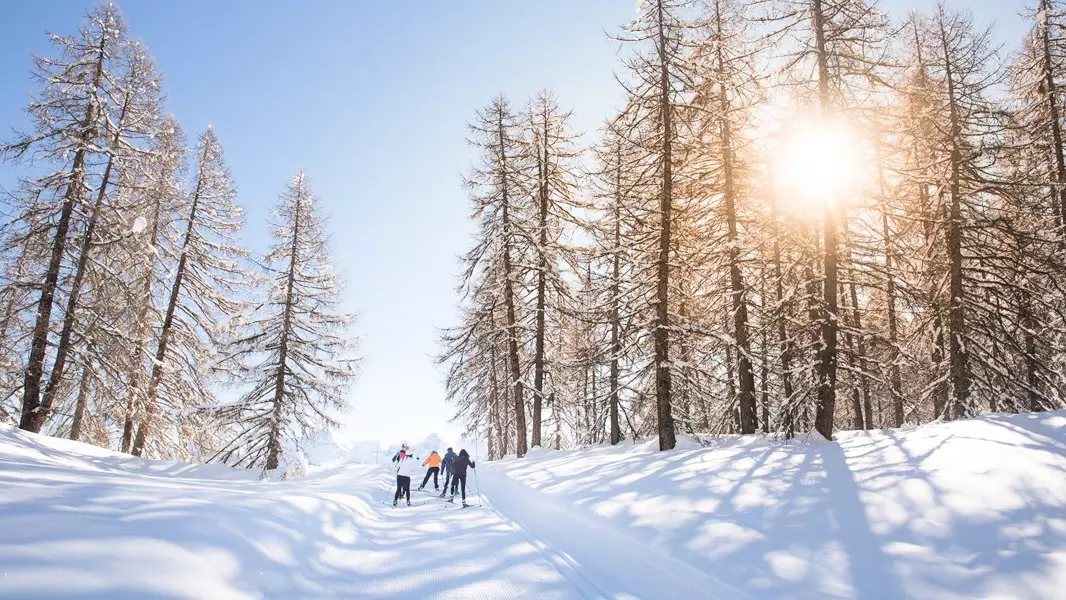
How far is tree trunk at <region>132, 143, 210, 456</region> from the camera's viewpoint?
18125 mm

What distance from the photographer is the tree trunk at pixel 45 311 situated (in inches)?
567

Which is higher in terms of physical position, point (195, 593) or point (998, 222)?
point (998, 222)

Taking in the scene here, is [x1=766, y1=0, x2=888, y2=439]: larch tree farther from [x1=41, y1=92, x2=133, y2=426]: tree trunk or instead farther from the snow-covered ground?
[x1=41, y1=92, x2=133, y2=426]: tree trunk

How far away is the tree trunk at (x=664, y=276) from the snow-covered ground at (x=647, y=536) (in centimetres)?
340

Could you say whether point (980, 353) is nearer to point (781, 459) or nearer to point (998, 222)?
point (998, 222)

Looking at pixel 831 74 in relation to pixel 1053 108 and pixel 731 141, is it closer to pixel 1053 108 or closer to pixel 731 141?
pixel 731 141

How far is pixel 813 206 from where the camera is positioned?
12.3 metres

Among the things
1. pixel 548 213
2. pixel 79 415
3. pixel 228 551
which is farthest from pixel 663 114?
pixel 79 415

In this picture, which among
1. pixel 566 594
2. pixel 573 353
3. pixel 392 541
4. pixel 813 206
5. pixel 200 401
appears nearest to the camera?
pixel 566 594

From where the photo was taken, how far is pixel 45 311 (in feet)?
48.3

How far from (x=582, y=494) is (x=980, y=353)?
42.7 ft

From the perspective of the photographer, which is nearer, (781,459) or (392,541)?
(392,541)

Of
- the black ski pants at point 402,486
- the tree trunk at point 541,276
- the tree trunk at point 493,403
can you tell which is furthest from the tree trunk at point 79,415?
the tree trunk at point 493,403

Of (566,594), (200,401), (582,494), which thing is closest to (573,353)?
(582,494)
